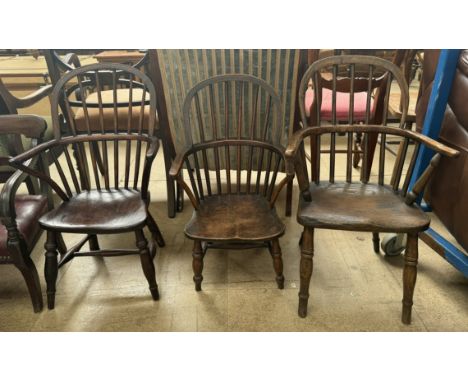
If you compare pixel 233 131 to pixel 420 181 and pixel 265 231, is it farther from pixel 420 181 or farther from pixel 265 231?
pixel 420 181

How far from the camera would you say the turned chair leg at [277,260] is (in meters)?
1.63

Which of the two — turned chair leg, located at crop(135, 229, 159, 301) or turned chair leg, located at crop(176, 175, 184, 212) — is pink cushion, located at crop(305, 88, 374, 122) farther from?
turned chair leg, located at crop(135, 229, 159, 301)

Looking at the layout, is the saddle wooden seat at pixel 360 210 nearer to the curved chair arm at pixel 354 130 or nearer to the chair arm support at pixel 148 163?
the curved chair arm at pixel 354 130

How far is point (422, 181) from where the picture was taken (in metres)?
1.42

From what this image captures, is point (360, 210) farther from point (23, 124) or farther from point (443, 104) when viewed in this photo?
point (23, 124)

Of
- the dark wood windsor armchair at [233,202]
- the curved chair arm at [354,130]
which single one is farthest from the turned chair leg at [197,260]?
the curved chair arm at [354,130]

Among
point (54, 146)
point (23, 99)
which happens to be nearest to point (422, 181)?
point (54, 146)

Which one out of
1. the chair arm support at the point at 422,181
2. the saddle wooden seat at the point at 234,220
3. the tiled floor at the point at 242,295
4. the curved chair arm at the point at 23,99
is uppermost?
the curved chair arm at the point at 23,99

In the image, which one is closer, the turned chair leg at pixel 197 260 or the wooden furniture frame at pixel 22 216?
the wooden furniture frame at pixel 22 216

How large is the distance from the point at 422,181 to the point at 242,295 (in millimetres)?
986

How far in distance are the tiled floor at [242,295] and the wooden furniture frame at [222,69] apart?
0.86 metres

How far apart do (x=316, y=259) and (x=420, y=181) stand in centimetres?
78

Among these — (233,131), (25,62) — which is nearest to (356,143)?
(233,131)

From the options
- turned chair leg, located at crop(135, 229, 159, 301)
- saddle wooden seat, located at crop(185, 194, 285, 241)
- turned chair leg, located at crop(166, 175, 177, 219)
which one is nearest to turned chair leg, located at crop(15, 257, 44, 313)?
turned chair leg, located at crop(135, 229, 159, 301)
